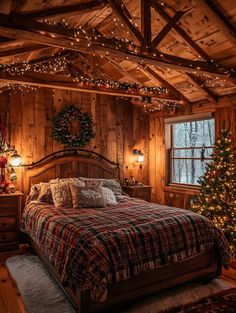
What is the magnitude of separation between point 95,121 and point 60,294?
3.51m

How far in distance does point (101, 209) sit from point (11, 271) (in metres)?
1.38

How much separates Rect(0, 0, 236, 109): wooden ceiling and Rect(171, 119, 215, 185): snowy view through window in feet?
2.19

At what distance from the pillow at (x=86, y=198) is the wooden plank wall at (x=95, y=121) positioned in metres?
1.35

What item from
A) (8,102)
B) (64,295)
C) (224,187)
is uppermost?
(8,102)

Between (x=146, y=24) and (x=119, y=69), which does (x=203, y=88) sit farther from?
(x=146, y=24)

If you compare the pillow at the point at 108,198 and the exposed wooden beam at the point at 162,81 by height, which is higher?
the exposed wooden beam at the point at 162,81

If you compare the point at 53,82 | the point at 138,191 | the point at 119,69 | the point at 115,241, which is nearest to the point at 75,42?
the point at 53,82

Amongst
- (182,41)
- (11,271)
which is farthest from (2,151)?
(182,41)

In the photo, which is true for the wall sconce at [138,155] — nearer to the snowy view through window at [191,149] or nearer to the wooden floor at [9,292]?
the snowy view through window at [191,149]

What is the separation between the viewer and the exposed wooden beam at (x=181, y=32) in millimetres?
3635

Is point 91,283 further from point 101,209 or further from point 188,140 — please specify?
point 188,140

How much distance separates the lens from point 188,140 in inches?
224

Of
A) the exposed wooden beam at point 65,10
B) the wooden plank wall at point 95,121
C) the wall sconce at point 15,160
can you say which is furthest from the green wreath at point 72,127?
the exposed wooden beam at point 65,10

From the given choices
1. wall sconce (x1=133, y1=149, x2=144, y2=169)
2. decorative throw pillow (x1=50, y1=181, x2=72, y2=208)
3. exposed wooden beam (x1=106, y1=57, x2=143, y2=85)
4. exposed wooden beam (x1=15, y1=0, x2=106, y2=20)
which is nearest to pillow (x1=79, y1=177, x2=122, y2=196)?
decorative throw pillow (x1=50, y1=181, x2=72, y2=208)
